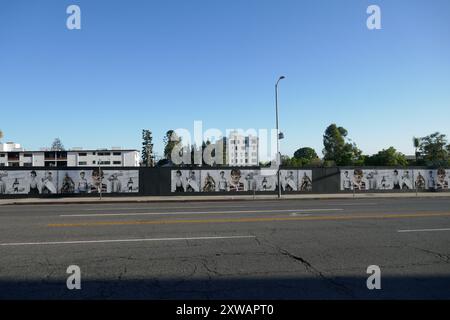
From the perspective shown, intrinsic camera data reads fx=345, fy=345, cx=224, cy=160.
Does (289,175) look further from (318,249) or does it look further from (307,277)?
(307,277)

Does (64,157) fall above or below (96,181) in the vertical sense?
above

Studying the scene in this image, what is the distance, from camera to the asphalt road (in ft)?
16.2

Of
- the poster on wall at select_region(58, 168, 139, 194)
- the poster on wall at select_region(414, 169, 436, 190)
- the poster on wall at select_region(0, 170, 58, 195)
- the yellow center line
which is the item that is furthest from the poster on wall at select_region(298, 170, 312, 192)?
the poster on wall at select_region(0, 170, 58, 195)

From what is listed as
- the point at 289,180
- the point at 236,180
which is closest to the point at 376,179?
the point at 289,180

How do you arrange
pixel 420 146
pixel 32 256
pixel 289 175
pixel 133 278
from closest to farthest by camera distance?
1. pixel 133 278
2. pixel 32 256
3. pixel 289 175
4. pixel 420 146

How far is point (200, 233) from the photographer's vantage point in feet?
30.3

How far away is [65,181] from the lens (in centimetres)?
2611

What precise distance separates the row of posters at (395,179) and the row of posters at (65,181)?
1862 centimetres

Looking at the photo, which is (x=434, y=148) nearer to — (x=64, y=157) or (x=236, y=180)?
(x=236, y=180)

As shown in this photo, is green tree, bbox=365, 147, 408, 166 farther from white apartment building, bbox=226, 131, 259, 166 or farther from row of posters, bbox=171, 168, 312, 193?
white apartment building, bbox=226, 131, 259, 166

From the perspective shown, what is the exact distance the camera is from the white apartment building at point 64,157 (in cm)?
10888

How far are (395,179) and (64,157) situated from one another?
104m
